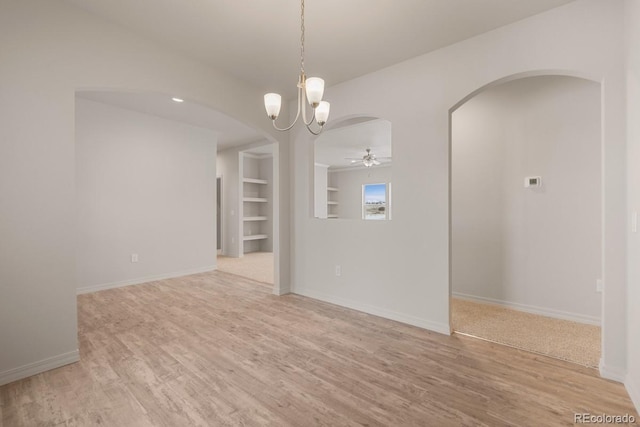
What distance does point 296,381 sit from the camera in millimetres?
2131

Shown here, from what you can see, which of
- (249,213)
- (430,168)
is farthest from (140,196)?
(430,168)

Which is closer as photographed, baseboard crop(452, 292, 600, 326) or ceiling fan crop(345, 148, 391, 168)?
baseboard crop(452, 292, 600, 326)

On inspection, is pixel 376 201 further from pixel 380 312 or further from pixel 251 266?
pixel 380 312

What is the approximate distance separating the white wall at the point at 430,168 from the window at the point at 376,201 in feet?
22.0

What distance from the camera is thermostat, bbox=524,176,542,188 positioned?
11.2 ft

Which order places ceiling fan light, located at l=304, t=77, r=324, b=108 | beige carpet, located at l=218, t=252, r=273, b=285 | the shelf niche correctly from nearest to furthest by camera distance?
ceiling fan light, located at l=304, t=77, r=324, b=108, beige carpet, located at l=218, t=252, r=273, b=285, the shelf niche

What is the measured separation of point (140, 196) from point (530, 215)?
5.76 m

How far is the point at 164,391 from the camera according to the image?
2.02 m

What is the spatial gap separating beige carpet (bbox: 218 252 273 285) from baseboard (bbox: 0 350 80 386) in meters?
2.86

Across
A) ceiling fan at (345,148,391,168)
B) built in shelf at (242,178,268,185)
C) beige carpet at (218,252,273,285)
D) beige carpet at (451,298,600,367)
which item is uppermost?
ceiling fan at (345,148,391,168)

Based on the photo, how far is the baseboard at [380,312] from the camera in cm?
300

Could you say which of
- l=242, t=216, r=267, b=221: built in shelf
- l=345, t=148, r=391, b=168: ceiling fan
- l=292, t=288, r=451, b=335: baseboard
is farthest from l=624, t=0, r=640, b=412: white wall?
l=242, t=216, r=267, b=221: built in shelf

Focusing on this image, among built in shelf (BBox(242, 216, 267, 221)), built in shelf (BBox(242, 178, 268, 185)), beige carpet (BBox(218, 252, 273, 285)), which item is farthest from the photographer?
built in shelf (BBox(242, 216, 267, 221))

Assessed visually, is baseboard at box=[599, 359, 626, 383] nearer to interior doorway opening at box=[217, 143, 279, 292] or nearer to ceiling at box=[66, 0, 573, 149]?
ceiling at box=[66, 0, 573, 149]
